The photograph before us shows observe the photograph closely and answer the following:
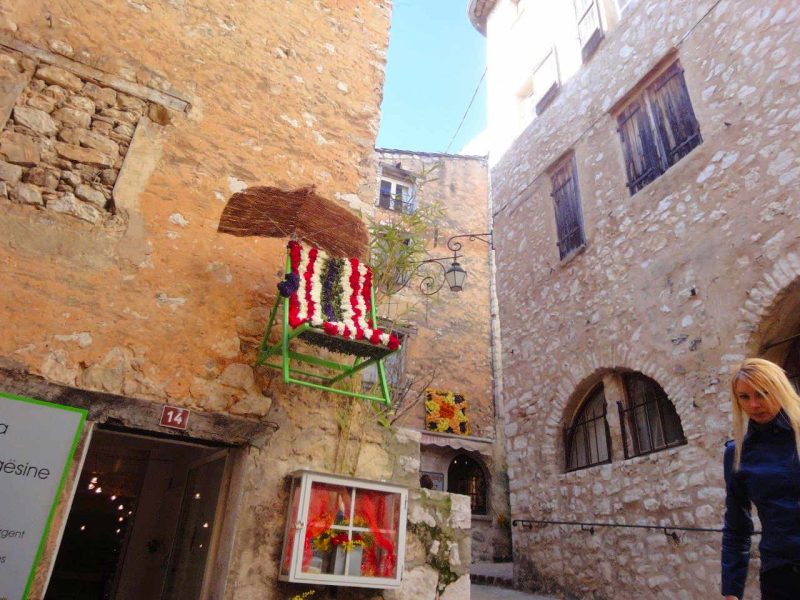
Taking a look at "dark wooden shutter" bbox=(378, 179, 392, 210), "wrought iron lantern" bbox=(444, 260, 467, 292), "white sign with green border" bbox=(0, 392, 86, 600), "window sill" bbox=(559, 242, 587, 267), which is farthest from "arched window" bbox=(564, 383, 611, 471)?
"dark wooden shutter" bbox=(378, 179, 392, 210)

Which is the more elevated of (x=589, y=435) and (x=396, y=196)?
(x=396, y=196)

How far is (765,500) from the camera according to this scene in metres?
2.02

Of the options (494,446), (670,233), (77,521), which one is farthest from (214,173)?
(494,446)

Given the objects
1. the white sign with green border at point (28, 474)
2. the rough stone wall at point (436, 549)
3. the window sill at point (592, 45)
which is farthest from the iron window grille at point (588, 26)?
the white sign with green border at point (28, 474)

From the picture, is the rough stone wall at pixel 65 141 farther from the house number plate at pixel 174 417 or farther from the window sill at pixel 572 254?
the window sill at pixel 572 254

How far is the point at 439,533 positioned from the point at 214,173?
3005 millimetres

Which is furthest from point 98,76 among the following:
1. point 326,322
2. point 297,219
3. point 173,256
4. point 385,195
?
point 385,195

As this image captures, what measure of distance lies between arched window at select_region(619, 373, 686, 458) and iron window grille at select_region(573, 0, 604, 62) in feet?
16.2

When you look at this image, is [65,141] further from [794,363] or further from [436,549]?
[794,363]

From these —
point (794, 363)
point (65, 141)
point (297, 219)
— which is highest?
point (65, 141)

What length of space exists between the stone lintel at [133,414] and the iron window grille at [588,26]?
7.41 meters

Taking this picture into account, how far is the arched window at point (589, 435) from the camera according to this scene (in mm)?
6559

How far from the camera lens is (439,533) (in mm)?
3717

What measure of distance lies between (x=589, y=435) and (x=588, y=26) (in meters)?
6.08
